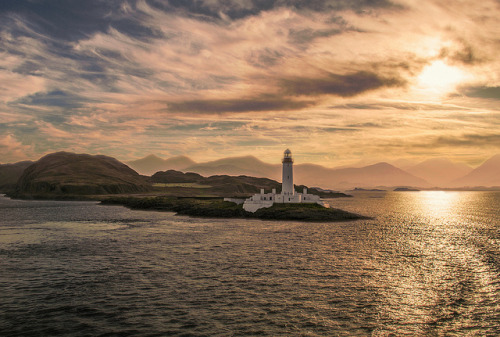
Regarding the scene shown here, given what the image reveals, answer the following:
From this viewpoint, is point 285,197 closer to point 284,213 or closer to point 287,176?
point 287,176

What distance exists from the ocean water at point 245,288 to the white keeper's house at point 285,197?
3962 cm

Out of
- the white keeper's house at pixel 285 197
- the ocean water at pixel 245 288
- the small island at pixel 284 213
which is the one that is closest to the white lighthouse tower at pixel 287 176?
the white keeper's house at pixel 285 197

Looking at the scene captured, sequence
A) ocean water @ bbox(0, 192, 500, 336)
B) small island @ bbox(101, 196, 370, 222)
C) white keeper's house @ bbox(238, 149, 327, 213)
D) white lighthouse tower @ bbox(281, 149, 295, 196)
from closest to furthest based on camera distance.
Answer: ocean water @ bbox(0, 192, 500, 336) → small island @ bbox(101, 196, 370, 222) → white keeper's house @ bbox(238, 149, 327, 213) → white lighthouse tower @ bbox(281, 149, 295, 196)

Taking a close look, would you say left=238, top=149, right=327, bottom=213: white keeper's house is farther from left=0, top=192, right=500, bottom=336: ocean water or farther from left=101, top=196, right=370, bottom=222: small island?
left=0, top=192, right=500, bottom=336: ocean water

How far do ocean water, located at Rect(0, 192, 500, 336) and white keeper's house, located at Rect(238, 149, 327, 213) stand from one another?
39.6 m

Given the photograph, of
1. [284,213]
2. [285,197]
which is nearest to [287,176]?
[285,197]

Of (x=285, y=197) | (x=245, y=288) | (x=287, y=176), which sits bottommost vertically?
(x=245, y=288)

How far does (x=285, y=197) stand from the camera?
88.7m

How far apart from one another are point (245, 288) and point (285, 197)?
6410 cm

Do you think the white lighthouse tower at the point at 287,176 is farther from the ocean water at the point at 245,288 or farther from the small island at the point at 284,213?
the ocean water at the point at 245,288

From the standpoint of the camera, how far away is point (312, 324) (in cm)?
1908

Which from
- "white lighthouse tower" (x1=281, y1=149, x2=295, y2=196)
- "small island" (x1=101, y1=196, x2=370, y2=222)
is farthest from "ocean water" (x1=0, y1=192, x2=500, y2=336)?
"white lighthouse tower" (x1=281, y1=149, x2=295, y2=196)

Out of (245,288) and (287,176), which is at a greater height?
(287,176)

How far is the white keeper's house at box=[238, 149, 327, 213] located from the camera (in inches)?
3393
